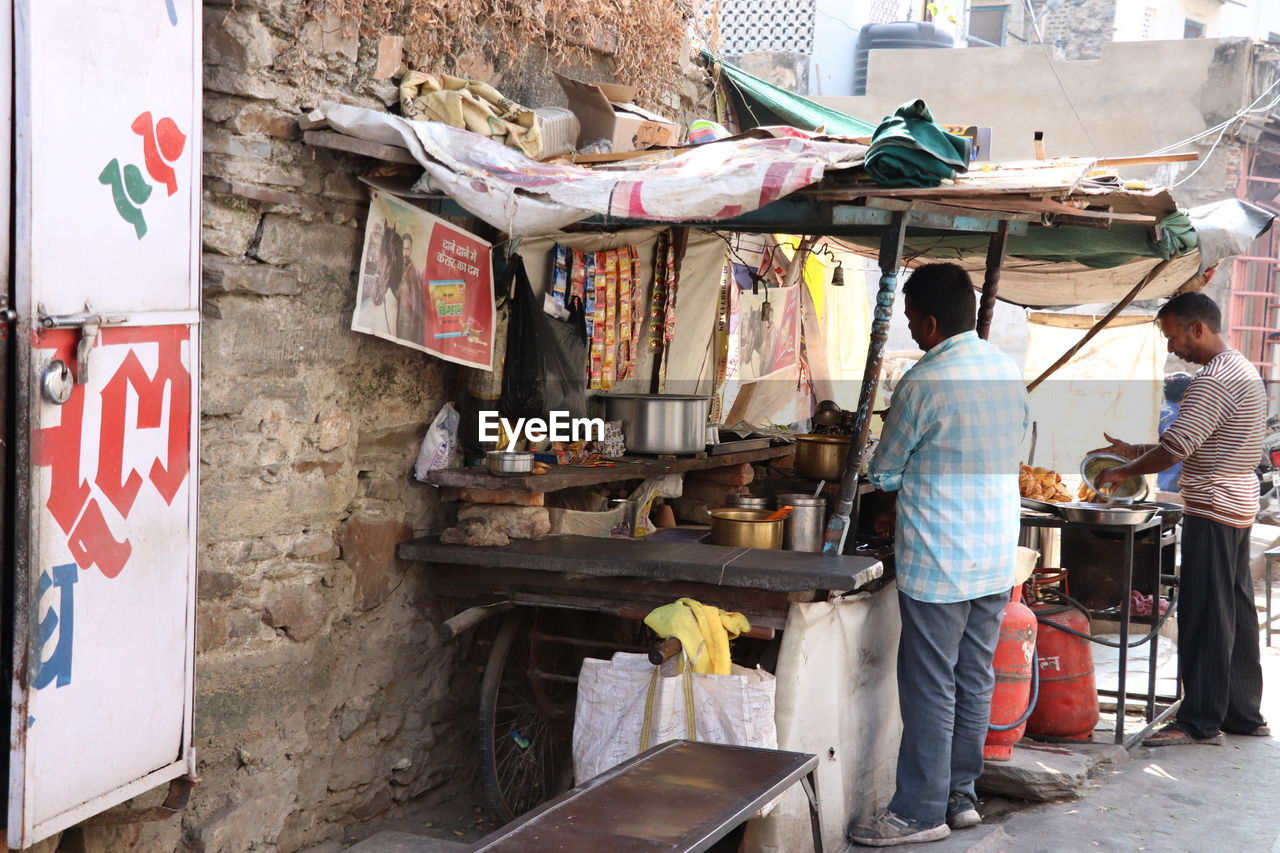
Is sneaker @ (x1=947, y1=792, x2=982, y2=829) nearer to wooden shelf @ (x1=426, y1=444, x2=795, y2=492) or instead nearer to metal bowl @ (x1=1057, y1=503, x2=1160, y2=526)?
metal bowl @ (x1=1057, y1=503, x2=1160, y2=526)

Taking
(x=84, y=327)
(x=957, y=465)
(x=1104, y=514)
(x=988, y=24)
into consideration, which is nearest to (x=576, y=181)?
(x=84, y=327)

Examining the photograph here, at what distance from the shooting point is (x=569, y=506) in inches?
210

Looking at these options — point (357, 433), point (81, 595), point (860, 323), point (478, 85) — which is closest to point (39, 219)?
point (81, 595)

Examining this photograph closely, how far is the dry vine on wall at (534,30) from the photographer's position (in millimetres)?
4242

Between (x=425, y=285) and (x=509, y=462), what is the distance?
73 centimetres

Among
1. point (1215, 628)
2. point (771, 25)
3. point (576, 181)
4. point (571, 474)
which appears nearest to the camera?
point (576, 181)

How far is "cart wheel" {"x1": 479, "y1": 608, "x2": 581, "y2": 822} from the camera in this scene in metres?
4.62

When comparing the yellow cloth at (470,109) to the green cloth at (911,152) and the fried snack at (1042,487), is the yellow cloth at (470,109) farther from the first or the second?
the fried snack at (1042,487)

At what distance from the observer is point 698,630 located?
4137mm

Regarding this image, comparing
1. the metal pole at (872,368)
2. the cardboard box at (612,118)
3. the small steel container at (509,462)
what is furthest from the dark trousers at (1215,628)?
the small steel container at (509,462)

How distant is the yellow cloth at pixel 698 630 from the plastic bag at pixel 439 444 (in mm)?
1053

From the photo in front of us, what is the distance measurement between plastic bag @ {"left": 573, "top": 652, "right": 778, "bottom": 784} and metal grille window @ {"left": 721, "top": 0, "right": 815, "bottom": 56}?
14.2m

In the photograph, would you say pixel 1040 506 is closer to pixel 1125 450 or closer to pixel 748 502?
pixel 1125 450

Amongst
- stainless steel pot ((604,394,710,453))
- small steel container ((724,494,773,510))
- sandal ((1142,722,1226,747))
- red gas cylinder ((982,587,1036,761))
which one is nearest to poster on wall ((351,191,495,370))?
stainless steel pot ((604,394,710,453))
